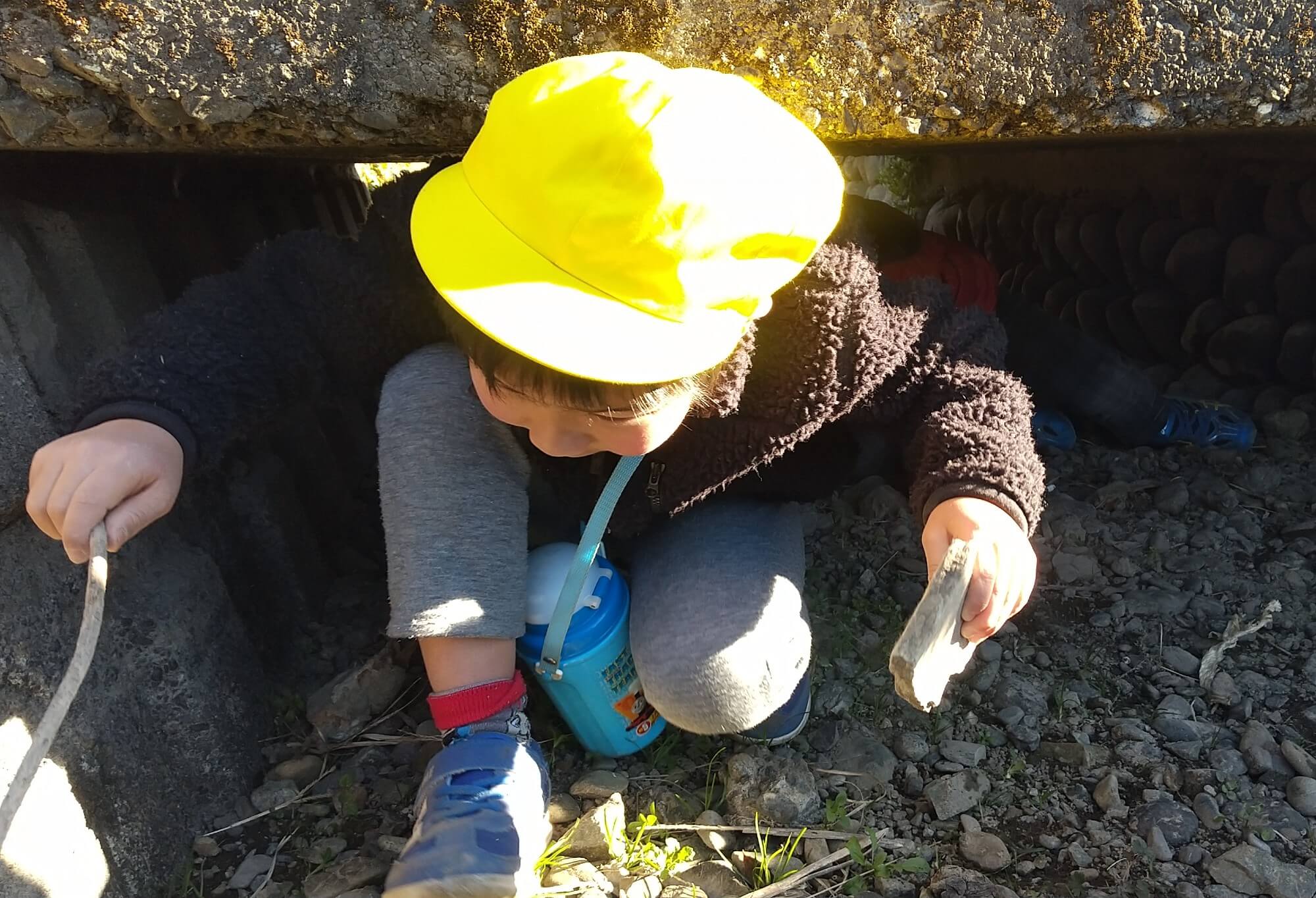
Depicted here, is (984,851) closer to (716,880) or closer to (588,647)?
(716,880)

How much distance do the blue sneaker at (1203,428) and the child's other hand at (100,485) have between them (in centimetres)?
145

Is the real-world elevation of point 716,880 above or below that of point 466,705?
below

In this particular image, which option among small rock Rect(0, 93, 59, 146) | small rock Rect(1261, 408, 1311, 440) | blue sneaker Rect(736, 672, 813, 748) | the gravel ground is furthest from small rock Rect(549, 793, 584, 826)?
small rock Rect(1261, 408, 1311, 440)

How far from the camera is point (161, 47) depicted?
891 millimetres

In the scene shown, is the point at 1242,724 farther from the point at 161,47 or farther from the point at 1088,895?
the point at 161,47

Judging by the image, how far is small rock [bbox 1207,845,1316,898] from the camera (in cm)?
95

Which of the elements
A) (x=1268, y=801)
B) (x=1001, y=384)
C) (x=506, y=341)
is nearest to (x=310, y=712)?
(x=506, y=341)

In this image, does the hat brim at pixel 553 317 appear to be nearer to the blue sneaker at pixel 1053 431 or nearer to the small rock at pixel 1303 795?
the small rock at pixel 1303 795

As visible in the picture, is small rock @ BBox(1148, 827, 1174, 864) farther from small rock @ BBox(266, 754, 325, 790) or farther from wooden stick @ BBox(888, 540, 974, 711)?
small rock @ BBox(266, 754, 325, 790)

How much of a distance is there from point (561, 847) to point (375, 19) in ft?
2.71

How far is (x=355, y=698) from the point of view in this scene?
1.23 metres

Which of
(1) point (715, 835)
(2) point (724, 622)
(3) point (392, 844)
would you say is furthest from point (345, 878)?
(2) point (724, 622)

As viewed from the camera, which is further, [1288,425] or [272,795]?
[1288,425]

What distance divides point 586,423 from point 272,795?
23.7 inches
